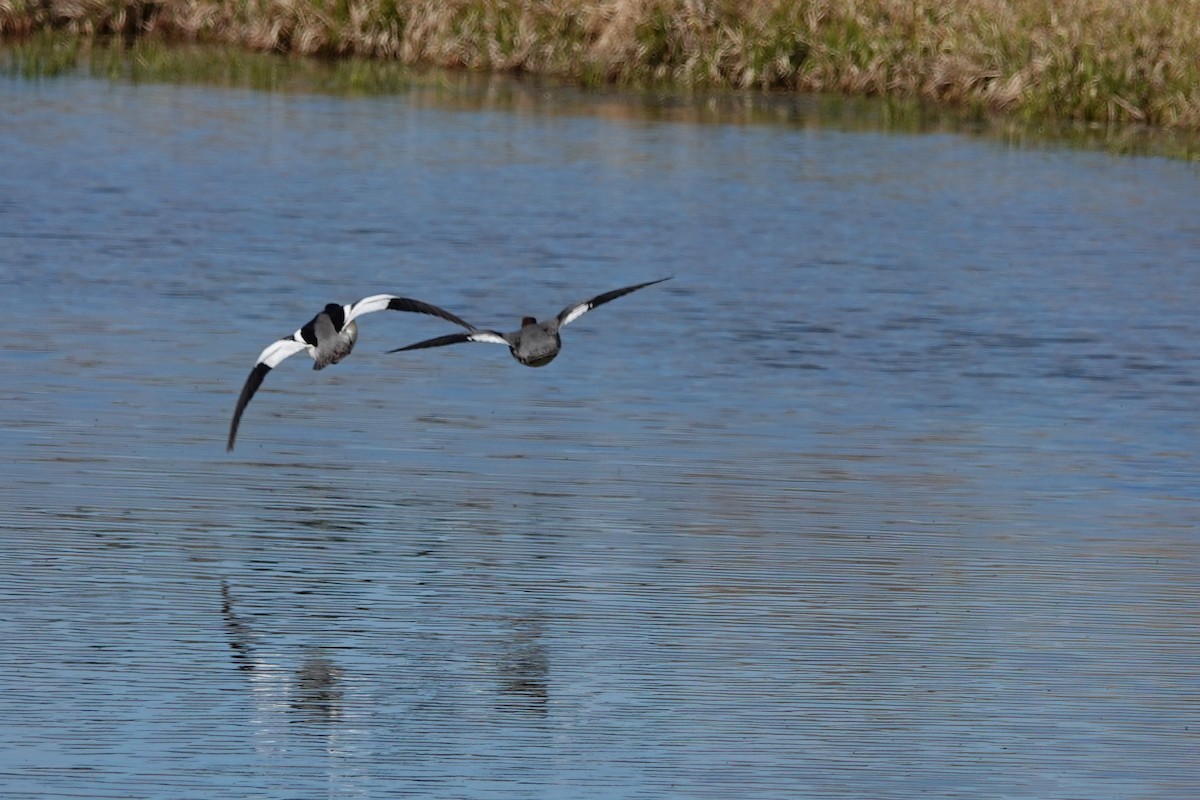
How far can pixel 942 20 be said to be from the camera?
93.0ft

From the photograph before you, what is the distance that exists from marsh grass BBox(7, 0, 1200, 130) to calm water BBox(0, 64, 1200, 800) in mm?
4569

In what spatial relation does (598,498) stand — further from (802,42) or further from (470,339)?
(802,42)

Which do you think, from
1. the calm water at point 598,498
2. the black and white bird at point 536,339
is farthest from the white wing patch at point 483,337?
the calm water at point 598,498

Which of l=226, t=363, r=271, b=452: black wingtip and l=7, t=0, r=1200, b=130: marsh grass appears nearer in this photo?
l=226, t=363, r=271, b=452: black wingtip

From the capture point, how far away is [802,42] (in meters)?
29.4

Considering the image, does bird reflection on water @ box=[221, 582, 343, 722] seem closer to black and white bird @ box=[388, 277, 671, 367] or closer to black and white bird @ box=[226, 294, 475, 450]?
black and white bird @ box=[226, 294, 475, 450]

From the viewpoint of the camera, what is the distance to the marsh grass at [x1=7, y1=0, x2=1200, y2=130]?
27.6 meters

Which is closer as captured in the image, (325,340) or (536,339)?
(325,340)

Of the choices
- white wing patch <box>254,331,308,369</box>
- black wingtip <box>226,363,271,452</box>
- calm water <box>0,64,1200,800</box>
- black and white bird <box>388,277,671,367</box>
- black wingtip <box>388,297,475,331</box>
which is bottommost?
calm water <box>0,64,1200,800</box>

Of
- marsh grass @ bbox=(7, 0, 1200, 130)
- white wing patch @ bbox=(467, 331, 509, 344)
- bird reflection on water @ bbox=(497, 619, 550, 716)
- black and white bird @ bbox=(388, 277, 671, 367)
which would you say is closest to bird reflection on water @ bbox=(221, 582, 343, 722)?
bird reflection on water @ bbox=(497, 619, 550, 716)

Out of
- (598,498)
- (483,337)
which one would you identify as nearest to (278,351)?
(483,337)

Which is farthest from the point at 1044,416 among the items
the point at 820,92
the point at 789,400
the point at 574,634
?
the point at 820,92

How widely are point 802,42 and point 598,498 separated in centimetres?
1826

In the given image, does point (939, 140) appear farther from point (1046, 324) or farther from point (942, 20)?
point (1046, 324)
